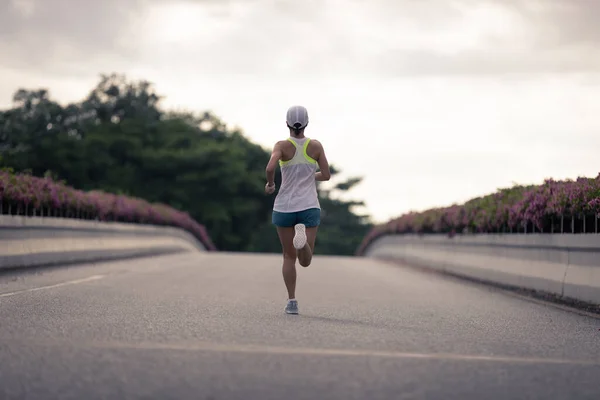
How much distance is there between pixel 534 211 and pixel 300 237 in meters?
5.97

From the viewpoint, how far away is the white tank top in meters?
10.5

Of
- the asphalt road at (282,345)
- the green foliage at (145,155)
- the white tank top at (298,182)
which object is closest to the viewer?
the asphalt road at (282,345)

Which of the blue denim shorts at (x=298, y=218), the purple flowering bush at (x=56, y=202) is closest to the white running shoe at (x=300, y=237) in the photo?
the blue denim shorts at (x=298, y=218)

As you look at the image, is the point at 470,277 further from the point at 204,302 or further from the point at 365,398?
the point at 365,398

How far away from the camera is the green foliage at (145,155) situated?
6481cm

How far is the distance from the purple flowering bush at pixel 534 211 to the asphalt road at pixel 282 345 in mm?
1420

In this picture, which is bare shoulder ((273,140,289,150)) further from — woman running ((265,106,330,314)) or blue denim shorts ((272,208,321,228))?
blue denim shorts ((272,208,321,228))

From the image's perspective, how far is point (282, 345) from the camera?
772 cm

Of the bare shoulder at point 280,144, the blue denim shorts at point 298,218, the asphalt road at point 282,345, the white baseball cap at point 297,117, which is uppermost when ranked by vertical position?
the white baseball cap at point 297,117

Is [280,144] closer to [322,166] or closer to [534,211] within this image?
[322,166]

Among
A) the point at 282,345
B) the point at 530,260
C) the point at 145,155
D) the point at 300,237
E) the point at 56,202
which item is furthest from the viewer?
the point at 145,155

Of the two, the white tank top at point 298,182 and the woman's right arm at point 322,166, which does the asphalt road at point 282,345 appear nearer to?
the white tank top at point 298,182

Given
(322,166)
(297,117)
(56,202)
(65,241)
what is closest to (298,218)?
(322,166)

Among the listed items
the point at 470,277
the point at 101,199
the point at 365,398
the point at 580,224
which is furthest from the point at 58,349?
the point at 101,199
